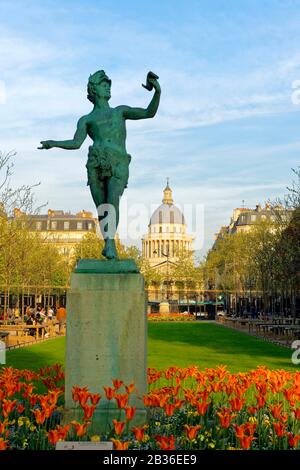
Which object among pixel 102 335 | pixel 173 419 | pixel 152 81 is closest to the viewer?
pixel 102 335

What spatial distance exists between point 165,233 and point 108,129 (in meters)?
162

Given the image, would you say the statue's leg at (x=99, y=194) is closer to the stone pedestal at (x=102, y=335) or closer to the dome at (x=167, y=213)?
the stone pedestal at (x=102, y=335)

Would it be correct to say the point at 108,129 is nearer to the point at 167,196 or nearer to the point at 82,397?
the point at 82,397

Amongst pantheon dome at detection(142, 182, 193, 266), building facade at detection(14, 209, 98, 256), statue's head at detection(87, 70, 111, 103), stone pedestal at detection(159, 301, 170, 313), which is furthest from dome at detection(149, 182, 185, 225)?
statue's head at detection(87, 70, 111, 103)

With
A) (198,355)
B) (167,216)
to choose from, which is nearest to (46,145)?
(198,355)

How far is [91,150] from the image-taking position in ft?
31.5

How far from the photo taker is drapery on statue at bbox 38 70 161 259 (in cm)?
948

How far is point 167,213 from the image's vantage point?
180 meters

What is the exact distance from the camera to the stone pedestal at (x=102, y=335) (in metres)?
8.76

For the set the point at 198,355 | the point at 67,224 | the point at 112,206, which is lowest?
the point at 198,355
